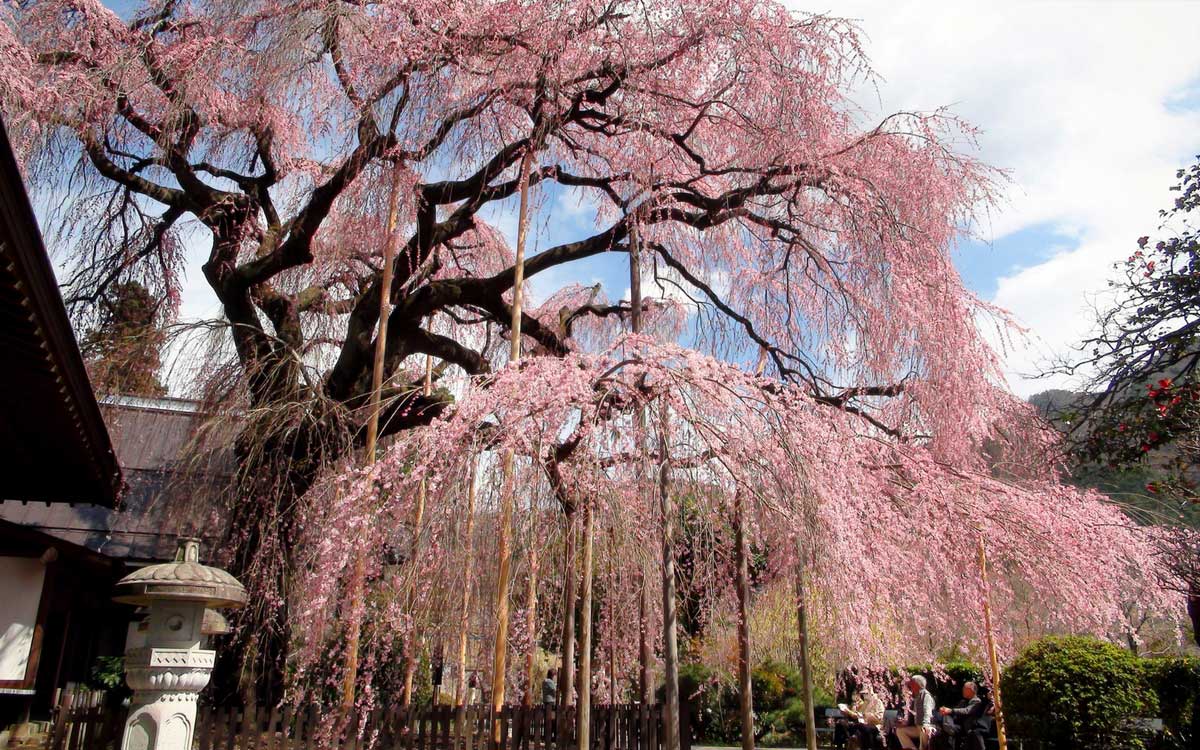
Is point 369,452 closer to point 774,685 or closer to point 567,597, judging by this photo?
point 567,597

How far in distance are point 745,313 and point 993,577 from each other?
340cm

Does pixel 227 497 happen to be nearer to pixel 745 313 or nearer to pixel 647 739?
pixel 647 739

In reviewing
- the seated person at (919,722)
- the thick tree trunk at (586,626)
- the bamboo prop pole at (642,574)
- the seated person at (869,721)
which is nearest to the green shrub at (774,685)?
the seated person at (869,721)

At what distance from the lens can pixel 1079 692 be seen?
879 centimetres

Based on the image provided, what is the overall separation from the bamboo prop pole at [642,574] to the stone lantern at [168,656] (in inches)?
115

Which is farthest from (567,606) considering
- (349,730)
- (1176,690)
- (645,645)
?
(1176,690)

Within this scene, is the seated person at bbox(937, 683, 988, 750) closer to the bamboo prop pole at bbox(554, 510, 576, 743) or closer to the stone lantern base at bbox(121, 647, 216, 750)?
the bamboo prop pole at bbox(554, 510, 576, 743)

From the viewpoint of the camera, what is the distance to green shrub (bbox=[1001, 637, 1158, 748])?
28.4ft

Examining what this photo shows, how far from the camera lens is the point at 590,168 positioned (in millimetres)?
8742

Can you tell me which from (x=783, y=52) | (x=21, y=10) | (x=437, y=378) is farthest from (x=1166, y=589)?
(x=21, y=10)

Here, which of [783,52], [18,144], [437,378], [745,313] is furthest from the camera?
[437,378]

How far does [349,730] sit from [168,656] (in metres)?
1.43

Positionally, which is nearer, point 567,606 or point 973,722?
point 567,606

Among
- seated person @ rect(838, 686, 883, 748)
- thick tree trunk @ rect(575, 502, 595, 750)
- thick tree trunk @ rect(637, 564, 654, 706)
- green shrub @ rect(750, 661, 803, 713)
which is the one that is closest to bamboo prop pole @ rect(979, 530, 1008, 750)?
thick tree trunk @ rect(637, 564, 654, 706)
